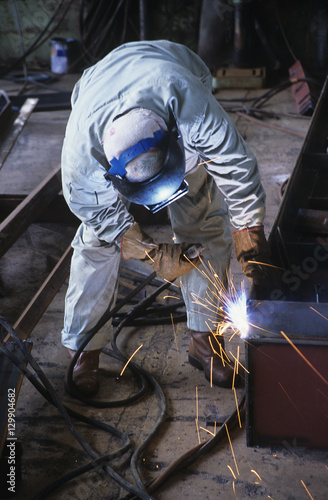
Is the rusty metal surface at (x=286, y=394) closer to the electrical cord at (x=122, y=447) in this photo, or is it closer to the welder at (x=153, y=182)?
the electrical cord at (x=122, y=447)

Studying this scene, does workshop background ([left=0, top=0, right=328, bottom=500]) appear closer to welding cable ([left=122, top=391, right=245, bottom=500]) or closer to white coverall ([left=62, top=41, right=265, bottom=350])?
welding cable ([left=122, top=391, right=245, bottom=500])

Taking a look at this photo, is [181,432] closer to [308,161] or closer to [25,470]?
[25,470]

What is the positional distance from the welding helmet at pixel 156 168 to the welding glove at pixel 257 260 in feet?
1.23

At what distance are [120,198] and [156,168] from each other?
0.54m

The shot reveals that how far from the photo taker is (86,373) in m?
2.38

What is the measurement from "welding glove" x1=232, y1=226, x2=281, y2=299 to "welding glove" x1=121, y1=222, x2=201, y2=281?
21 cm

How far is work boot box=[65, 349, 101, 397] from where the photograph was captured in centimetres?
235

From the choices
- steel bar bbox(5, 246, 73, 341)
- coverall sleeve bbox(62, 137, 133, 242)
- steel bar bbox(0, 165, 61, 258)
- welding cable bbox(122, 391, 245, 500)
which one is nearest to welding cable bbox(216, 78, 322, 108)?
steel bar bbox(0, 165, 61, 258)

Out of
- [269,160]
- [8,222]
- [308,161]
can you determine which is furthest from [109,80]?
[269,160]

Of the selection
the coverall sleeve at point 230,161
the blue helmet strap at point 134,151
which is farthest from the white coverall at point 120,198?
the blue helmet strap at point 134,151

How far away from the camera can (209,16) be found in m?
6.79

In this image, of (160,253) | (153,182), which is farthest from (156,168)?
(160,253)

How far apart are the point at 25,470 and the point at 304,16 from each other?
6449mm

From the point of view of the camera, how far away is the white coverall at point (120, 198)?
6.19ft
